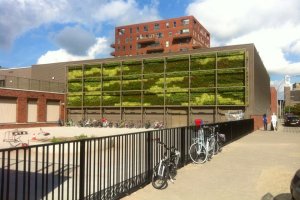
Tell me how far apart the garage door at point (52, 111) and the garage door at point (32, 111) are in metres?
2.48

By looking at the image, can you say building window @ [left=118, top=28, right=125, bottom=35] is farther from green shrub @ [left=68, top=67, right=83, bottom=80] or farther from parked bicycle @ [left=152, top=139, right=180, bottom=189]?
parked bicycle @ [left=152, top=139, right=180, bottom=189]

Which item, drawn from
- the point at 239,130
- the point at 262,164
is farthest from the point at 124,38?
the point at 262,164

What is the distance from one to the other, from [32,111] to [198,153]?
100ft

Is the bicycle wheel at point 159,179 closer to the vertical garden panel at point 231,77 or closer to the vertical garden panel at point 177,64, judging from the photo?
the vertical garden panel at point 231,77

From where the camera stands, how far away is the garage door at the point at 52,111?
137 feet

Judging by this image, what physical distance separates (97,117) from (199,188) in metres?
36.0

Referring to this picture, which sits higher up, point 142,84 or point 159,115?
point 142,84

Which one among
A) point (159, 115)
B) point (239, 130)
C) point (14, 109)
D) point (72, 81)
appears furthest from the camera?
point (72, 81)

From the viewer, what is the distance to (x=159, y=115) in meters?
39.2

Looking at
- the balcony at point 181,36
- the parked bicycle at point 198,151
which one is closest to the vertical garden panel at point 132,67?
the parked bicycle at point 198,151

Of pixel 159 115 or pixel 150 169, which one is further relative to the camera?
pixel 159 115

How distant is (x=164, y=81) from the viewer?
39250 mm

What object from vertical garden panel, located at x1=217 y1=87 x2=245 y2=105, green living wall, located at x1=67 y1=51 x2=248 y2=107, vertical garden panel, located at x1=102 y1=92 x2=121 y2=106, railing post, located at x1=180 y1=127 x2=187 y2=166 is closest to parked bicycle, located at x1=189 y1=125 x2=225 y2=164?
railing post, located at x1=180 y1=127 x2=187 y2=166

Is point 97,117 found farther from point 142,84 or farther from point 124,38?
point 124,38
